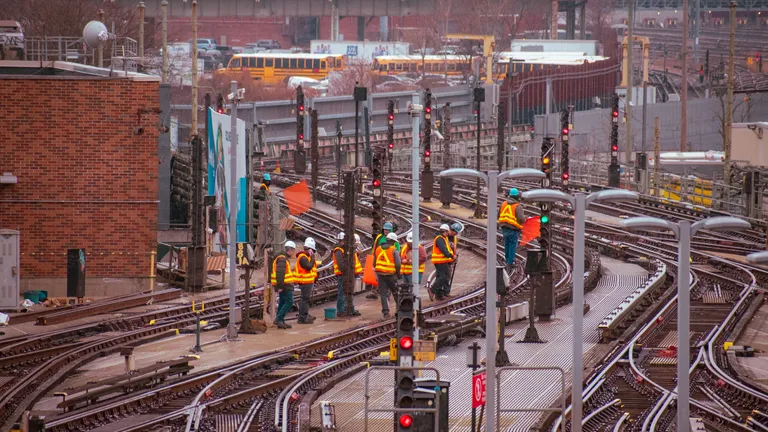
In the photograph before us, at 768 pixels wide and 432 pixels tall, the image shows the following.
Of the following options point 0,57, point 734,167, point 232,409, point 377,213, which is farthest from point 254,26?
point 232,409

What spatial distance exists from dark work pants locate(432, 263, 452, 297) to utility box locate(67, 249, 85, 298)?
747 cm

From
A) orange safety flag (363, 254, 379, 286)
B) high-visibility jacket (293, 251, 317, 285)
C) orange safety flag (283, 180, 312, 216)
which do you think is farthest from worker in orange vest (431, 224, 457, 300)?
orange safety flag (283, 180, 312, 216)

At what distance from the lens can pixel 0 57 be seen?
36.1 metres

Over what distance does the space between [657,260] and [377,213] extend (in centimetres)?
1112

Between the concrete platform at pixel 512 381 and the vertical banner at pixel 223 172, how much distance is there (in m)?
8.80

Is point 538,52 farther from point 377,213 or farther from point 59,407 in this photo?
point 59,407

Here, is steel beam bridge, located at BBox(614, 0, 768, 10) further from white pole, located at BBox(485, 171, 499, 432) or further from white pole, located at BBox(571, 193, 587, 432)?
white pole, located at BBox(571, 193, 587, 432)

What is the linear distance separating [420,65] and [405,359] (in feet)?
293

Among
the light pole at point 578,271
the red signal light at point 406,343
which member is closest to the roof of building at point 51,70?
the light pole at point 578,271

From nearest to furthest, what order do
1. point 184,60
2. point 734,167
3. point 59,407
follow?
point 59,407 < point 734,167 < point 184,60

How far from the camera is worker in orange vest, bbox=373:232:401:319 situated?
2591 centimetres

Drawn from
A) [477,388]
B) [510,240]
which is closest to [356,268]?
[510,240]

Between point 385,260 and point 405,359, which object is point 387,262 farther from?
point 405,359

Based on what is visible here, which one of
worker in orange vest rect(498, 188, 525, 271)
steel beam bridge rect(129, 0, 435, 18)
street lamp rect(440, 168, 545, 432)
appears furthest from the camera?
steel beam bridge rect(129, 0, 435, 18)
